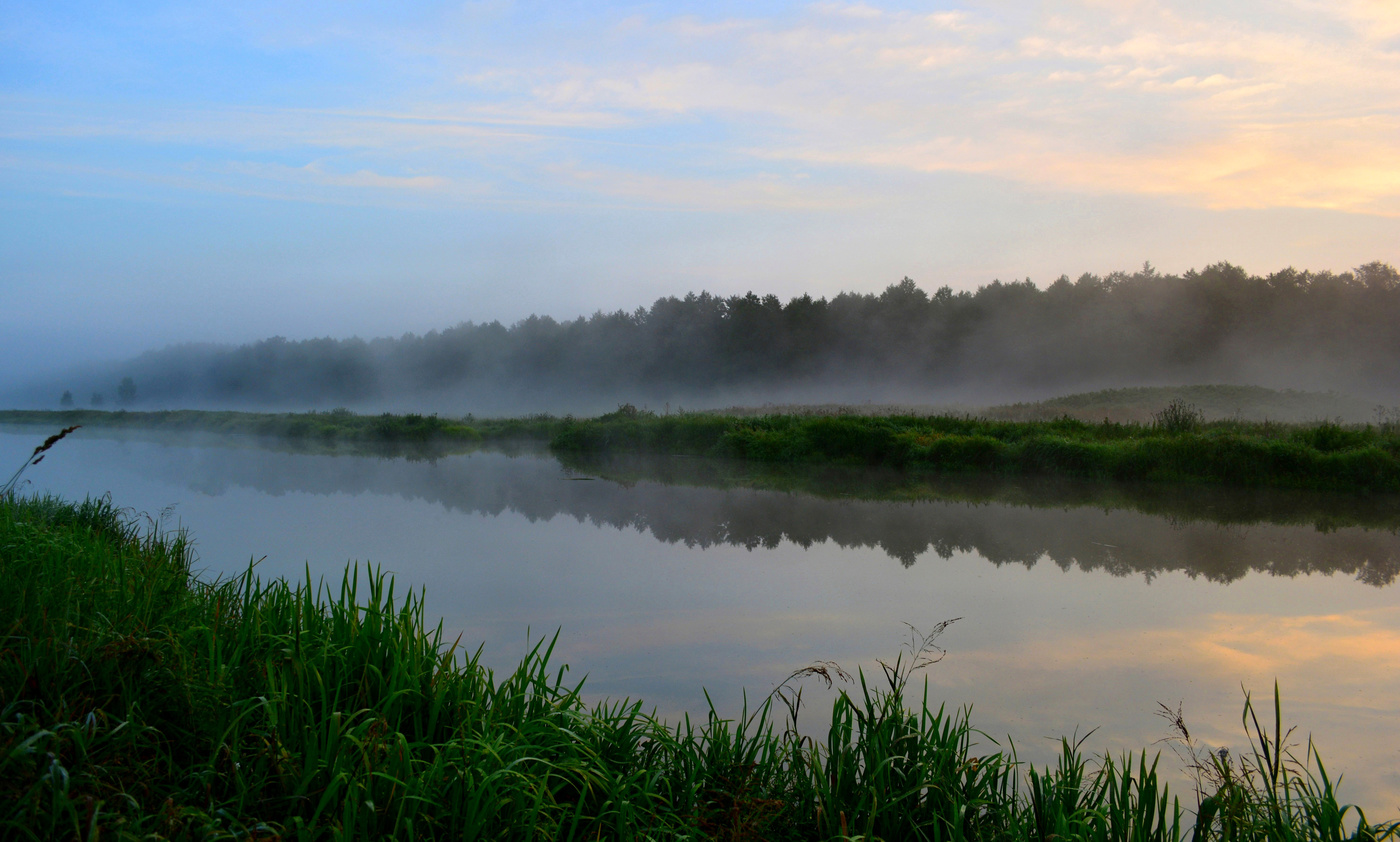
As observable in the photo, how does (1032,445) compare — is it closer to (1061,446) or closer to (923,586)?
(1061,446)

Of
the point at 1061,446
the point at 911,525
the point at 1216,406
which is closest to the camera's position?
the point at 911,525

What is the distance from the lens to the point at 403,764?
71.3 inches

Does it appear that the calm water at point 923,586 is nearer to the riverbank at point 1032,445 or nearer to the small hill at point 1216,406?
the riverbank at point 1032,445

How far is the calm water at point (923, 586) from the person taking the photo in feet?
10.5

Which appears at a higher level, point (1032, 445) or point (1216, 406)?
point (1216, 406)

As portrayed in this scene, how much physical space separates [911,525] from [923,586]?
6.87 ft

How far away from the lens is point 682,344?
34.5m

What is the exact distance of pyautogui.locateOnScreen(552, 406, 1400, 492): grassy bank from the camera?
28.6 feet

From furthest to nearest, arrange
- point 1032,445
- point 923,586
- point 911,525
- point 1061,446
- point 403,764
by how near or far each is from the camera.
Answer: point 1032,445, point 1061,446, point 911,525, point 923,586, point 403,764

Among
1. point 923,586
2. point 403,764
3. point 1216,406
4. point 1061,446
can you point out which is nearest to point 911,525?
point 923,586

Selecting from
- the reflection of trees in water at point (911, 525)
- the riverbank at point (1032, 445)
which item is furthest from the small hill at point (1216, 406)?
the reflection of trees in water at point (911, 525)

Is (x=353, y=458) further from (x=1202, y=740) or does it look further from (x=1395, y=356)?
(x=1395, y=356)

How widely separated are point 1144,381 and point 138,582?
1179 inches

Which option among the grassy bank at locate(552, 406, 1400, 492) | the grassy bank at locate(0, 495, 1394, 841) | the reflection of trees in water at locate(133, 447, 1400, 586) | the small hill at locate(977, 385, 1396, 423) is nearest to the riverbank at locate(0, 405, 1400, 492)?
the grassy bank at locate(552, 406, 1400, 492)
